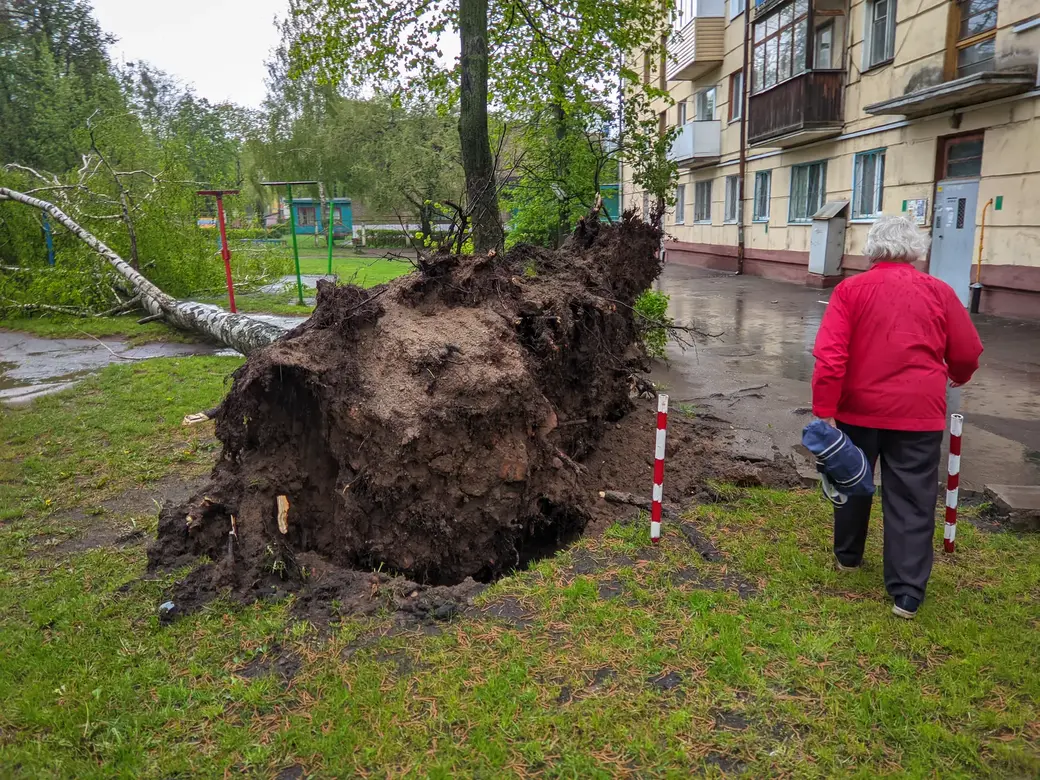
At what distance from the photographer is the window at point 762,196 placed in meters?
21.9

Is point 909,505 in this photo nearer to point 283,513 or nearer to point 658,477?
point 658,477

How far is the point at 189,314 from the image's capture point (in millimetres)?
12203

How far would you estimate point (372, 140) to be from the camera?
37906 mm

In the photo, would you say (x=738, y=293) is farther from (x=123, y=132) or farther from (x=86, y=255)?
(x=123, y=132)

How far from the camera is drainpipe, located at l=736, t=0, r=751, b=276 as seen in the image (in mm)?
21781

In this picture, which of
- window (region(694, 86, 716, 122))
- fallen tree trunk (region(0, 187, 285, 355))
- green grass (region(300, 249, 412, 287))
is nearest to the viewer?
fallen tree trunk (region(0, 187, 285, 355))

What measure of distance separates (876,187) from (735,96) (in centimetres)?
952

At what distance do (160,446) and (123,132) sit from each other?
1860 centimetres

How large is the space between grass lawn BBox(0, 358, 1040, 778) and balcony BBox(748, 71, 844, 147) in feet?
50.8

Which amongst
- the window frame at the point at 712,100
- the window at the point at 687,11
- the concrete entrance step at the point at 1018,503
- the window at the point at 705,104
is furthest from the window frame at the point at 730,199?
the concrete entrance step at the point at 1018,503

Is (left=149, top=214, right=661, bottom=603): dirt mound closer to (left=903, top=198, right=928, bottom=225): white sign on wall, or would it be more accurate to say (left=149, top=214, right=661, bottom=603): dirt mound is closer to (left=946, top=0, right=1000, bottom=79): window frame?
(left=946, top=0, right=1000, bottom=79): window frame

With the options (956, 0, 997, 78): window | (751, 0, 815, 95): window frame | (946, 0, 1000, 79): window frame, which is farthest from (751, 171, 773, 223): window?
(956, 0, 997, 78): window

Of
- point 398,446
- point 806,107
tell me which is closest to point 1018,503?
point 398,446

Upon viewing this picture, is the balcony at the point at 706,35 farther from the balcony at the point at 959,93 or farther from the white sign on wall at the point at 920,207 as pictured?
the white sign on wall at the point at 920,207
